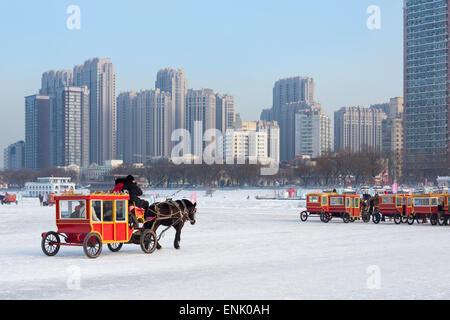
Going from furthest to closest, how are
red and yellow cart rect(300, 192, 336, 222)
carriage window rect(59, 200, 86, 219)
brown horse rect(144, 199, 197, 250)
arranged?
red and yellow cart rect(300, 192, 336, 222)
brown horse rect(144, 199, 197, 250)
carriage window rect(59, 200, 86, 219)

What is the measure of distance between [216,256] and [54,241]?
170 inches

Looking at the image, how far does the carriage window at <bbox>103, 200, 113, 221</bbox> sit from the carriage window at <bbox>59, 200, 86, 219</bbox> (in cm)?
50

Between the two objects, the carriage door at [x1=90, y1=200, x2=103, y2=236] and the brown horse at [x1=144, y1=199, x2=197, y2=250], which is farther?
the brown horse at [x1=144, y1=199, x2=197, y2=250]

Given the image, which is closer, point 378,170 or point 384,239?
point 384,239

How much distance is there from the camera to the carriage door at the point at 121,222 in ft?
57.0

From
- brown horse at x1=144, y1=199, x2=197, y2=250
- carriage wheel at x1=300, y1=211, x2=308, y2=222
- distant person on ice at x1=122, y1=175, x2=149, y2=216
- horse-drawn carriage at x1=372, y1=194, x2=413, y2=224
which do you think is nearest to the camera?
distant person on ice at x1=122, y1=175, x2=149, y2=216

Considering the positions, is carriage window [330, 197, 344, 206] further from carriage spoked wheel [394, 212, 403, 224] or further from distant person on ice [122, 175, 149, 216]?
distant person on ice [122, 175, 149, 216]

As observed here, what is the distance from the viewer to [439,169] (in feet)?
467

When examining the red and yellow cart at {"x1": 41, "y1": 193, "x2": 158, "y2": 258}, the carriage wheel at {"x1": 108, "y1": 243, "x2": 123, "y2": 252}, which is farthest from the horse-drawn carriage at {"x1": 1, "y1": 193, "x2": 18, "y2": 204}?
the red and yellow cart at {"x1": 41, "y1": 193, "x2": 158, "y2": 258}

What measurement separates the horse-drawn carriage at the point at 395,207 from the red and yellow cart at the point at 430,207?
0.31m

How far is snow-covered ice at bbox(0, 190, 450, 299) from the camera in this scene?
1124 cm

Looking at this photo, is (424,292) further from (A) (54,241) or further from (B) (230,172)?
(B) (230,172)

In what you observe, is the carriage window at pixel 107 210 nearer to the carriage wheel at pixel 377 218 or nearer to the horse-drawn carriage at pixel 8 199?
the carriage wheel at pixel 377 218
